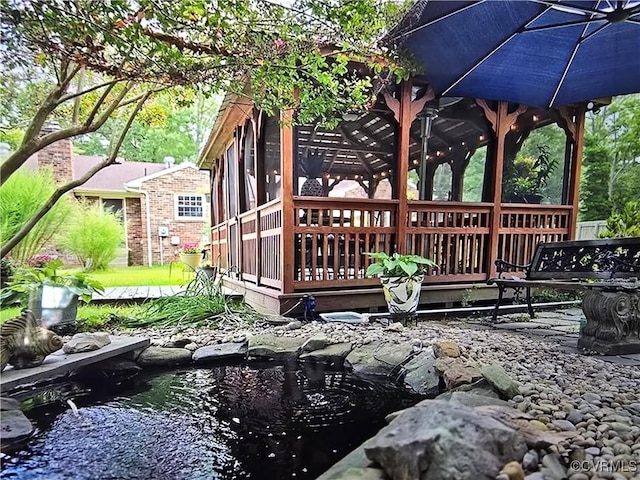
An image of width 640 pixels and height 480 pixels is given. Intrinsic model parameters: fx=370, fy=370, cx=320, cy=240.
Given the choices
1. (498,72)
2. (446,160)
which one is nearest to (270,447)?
(498,72)

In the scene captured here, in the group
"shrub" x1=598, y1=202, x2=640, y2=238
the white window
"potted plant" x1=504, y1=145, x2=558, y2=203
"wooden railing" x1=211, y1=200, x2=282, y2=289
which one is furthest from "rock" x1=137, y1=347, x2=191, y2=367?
the white window

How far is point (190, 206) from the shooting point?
40.5 feet


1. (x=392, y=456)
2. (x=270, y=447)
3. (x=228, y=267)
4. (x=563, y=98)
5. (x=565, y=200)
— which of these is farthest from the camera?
(x=228, y=267)

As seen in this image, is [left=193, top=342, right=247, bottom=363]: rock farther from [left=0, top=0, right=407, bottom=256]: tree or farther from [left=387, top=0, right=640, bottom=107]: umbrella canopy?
[left=387, top=0, right=640, bottom=107]: umbrella canopy

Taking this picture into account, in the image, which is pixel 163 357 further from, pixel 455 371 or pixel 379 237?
pixel 379 237

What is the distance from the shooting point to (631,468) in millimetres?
1162

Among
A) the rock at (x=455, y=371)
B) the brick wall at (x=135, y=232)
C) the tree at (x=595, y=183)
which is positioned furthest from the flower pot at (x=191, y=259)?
the tree at (x=595, y=183)

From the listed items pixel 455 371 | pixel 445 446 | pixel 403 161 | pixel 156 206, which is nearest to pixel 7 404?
pixel 445 446

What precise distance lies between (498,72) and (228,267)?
16.8 ft

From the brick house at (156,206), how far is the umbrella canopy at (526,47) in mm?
9222

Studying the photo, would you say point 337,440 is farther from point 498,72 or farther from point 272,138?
point 272,138

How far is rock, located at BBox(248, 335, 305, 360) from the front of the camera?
2.81 metres

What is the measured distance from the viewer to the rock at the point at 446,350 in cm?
234

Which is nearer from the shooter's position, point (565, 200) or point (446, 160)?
point (565, 200)
